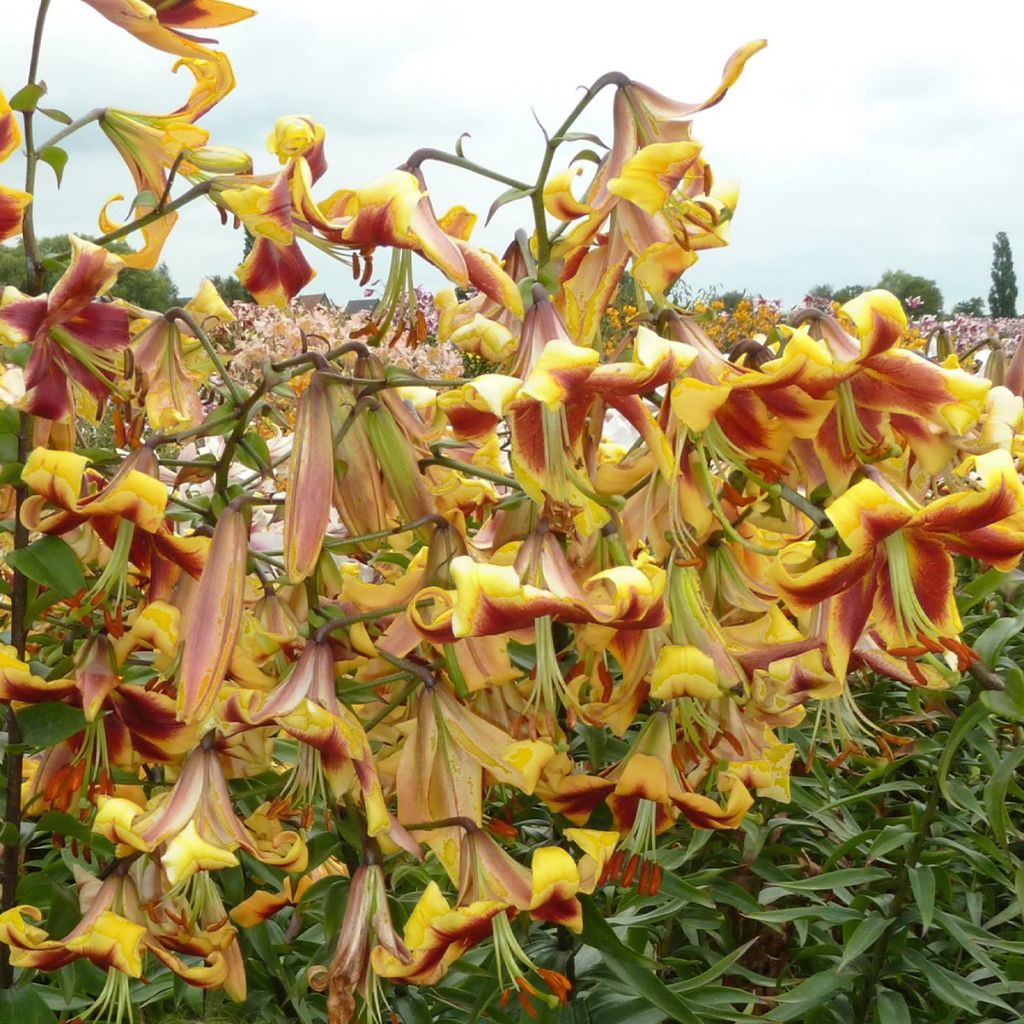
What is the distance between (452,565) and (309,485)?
18cm

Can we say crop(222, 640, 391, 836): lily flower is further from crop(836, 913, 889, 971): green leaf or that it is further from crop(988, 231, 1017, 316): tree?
crop(988, 231, 1017, 316): tree

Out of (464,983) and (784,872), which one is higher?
(464,983)

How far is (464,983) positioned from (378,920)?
1.11ft

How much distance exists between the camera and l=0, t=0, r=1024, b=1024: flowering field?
908 millimetres

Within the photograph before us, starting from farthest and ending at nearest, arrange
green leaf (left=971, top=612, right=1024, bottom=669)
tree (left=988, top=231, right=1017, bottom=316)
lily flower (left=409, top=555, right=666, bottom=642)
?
tree (left=988, top=231, right=1017, bottom=316) → green leaf (left=971, top=612, right=1024, bottom=669) → lily flower (left=409, top=555, right=666, bottom=642)

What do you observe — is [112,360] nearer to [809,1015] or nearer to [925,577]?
[925,577]

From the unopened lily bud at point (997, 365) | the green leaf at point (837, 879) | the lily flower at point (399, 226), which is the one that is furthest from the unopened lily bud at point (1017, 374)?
the lily flower at point (399, 226)

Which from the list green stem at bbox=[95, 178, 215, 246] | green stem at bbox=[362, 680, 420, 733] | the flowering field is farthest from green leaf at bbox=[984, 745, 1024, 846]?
green stem at bbox=[95, 178, 215, 246]

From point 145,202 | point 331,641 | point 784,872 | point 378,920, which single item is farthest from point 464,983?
point 145,202

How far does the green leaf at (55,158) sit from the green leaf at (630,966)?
2.94 feet

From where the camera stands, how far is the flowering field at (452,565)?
0.91 metres

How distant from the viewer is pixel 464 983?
1.27 meters

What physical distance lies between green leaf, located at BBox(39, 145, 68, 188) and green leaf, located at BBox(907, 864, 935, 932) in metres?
1.26

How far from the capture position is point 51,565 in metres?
1.09
